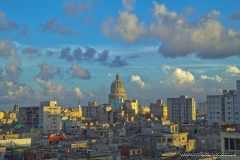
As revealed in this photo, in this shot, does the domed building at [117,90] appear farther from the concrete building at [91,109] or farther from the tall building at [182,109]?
the tall building at [182,109]

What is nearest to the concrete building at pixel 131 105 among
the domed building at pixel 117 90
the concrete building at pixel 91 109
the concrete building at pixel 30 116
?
the concrete building at pixel 91 109

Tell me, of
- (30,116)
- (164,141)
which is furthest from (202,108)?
(164,141)

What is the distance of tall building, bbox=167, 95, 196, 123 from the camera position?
102925 millimetres

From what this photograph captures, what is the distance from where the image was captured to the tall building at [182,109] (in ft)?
338

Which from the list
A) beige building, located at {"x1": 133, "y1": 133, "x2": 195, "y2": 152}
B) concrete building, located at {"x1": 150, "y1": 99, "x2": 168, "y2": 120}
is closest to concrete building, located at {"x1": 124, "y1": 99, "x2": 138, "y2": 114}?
concrete building, located at {"x1": 150, "y1": 99, "x2": 168, "y2": 120}

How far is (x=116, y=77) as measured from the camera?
14538 cm

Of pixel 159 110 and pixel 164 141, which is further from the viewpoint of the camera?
pixel 159 110

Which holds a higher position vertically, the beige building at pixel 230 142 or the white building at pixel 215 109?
the white building at pixel 215 109

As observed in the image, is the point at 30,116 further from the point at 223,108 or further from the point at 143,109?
the point at 143,109

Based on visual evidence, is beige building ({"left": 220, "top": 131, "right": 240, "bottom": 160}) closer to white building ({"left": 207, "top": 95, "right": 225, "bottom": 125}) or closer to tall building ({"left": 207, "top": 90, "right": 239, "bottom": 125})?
tall building ({"left": 207, "top": 90, "right": 239, "bottom": 125})

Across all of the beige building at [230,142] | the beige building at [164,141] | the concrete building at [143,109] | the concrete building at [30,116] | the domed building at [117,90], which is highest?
the domed building at [117,90]

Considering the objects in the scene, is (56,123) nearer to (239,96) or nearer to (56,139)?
(56,139)

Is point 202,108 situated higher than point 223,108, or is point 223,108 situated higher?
point 202,108

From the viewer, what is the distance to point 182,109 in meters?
104
